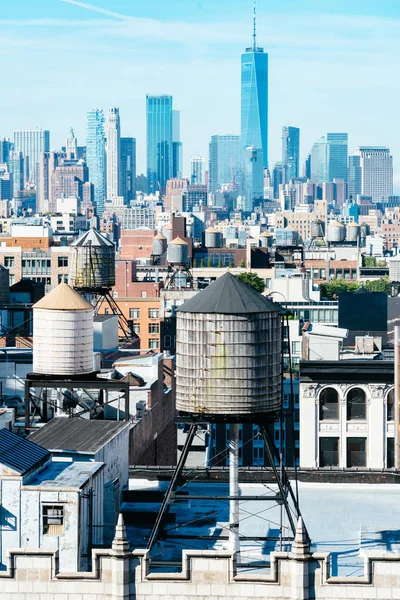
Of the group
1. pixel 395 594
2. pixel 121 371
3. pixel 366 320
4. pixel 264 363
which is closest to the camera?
pixel 395 594

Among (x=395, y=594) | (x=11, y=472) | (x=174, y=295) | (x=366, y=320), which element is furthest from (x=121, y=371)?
(x=174, y=295)

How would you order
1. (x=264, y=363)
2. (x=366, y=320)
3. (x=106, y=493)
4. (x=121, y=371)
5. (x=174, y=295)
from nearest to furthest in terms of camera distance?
(x=264, y=363), (x=106, y=493), (x=121, y=371), (x=366, y=320), (x=174, y=295)

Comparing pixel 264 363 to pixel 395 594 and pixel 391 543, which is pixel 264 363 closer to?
pixel 391 543

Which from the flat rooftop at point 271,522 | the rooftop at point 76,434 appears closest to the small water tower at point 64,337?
the rooftop at point 76,434

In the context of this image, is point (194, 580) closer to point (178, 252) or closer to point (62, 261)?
point (178, 252)

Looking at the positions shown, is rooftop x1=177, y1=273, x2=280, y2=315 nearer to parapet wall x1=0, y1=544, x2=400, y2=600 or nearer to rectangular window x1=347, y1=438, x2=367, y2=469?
parapet wall x1=0, y1=544, x2=400, y2=600

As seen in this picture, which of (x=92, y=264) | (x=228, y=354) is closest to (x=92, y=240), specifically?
(x=92, y=264)

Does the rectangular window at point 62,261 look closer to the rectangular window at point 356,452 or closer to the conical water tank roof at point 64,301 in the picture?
the rectangular window at point 356,452

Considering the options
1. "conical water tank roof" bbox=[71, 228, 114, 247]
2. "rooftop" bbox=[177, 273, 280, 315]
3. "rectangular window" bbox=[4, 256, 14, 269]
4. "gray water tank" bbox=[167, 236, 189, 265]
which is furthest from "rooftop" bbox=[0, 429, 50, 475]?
"rectangular window" bbox=[4, 256, 14, 269]
